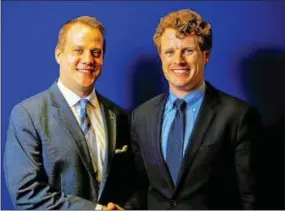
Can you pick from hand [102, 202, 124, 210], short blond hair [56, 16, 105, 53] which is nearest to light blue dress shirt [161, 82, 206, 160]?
hand [102, 202, 124, 210]

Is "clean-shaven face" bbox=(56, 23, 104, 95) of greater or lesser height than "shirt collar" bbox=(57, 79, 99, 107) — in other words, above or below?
above

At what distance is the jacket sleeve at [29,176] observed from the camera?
4.29 ft

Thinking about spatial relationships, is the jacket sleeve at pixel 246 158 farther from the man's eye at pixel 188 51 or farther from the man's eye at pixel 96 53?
the man's eye at pixel 96 53

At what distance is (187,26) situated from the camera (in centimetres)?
133

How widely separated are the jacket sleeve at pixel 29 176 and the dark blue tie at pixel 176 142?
0.28 meters

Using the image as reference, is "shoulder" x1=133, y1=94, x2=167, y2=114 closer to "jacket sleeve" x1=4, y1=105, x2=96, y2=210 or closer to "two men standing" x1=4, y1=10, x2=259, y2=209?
"two men standing" x1=4, y1=10, x2=259, y2=209

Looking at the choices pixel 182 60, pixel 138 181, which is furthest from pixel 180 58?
pixel 138 181

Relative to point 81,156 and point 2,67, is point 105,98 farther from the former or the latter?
point 2,67

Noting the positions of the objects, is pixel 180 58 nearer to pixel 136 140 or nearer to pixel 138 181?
pixel 136 140

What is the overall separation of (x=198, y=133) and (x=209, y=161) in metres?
0.10

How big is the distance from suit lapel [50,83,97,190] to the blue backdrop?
99 millimetres

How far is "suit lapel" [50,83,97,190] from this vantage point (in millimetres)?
1333

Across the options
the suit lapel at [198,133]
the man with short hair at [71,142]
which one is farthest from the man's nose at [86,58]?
the suit lapel at [198,133]

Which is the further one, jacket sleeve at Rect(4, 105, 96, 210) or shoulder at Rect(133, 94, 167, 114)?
shoulder at Rect(133, 94, 167, 114)
